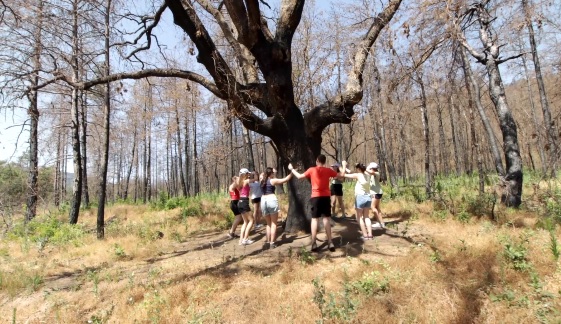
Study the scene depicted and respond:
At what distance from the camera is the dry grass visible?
3.92 meters

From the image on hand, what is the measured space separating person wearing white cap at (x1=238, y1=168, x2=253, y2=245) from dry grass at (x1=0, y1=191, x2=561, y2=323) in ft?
1.38

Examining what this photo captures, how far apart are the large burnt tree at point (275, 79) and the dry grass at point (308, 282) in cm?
212

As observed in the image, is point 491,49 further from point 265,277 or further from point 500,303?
point 265,277

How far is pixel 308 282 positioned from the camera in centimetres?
491

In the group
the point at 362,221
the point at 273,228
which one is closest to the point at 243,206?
the point at 273,228

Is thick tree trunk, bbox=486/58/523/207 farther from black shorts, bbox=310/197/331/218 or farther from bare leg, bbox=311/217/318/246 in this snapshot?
bare leg, bbox=311/217/318/246

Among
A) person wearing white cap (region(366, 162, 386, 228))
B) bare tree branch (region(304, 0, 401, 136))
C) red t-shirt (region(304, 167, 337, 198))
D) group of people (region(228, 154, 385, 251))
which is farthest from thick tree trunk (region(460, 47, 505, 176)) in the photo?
red t-shirt (region(304, 167, 337, 198))

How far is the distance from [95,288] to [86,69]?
490cm

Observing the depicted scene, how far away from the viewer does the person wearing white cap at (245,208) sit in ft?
24.3

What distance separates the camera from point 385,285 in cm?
446

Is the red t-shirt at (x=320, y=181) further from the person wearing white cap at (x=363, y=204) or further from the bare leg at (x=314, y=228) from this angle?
the person wearing white cap at (x=363, y=204)

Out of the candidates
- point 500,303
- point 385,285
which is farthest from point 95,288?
point 500,303

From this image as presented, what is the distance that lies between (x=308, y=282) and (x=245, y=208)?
9.94 feet

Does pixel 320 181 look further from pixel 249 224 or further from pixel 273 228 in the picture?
pixel 249 224
